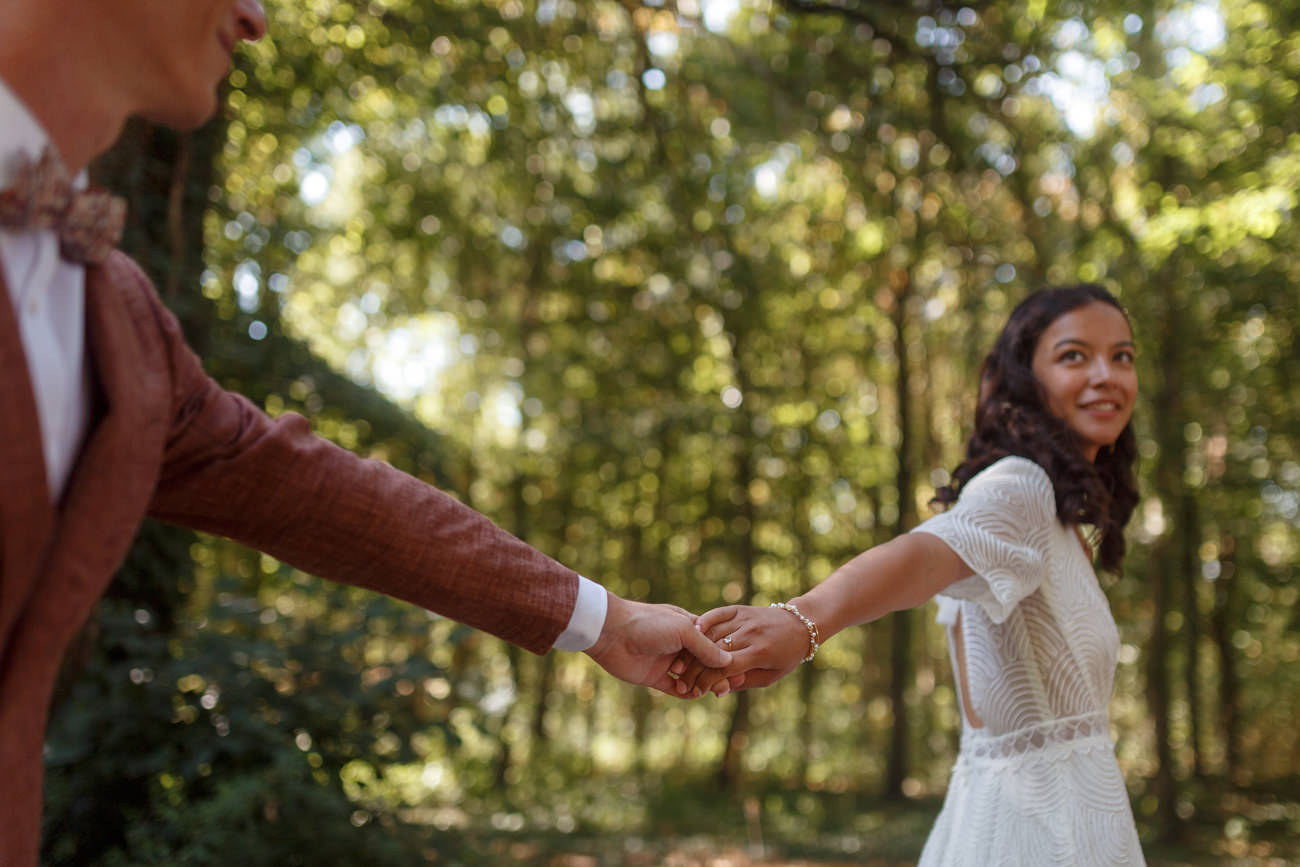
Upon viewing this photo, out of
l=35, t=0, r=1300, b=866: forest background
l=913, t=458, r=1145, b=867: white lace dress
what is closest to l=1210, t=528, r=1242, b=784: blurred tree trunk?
l=35, t=0, r=1300, b=866: forest background

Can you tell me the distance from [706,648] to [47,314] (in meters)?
1.51

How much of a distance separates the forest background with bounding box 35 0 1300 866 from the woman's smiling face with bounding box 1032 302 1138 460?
2.78 m

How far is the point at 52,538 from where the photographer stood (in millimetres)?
1046

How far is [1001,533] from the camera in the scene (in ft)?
7.00

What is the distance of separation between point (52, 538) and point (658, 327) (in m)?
12.2

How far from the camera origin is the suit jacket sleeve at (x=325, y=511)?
139cm

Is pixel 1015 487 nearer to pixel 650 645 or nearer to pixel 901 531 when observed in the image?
pixel 650 645

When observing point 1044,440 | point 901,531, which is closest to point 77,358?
point 1044,440

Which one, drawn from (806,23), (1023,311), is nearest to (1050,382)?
(1023,311)

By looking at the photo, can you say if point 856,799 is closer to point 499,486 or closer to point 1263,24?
point 499,486

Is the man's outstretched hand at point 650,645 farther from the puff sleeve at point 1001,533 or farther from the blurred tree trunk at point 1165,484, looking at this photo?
the blurred tree trunk at point 1165,484

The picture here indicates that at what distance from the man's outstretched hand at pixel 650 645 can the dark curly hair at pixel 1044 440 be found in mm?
811

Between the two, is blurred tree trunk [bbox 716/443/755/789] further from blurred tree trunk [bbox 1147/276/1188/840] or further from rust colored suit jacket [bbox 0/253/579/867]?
rust colored suit jacket [bbox 0/253/579/867]

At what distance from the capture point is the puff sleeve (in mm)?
2082
